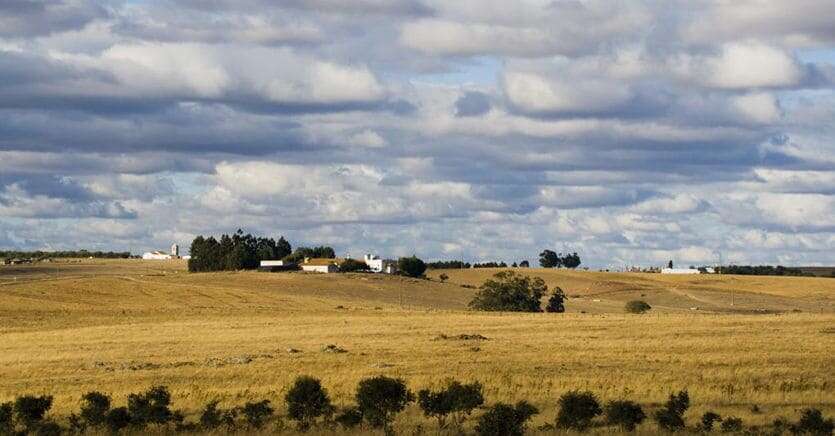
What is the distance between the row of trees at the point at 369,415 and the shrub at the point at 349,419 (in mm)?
24

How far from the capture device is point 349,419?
34375 millimetres

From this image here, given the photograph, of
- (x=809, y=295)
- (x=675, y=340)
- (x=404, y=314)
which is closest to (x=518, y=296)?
(x=404, y=314)

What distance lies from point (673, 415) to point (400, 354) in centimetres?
2830

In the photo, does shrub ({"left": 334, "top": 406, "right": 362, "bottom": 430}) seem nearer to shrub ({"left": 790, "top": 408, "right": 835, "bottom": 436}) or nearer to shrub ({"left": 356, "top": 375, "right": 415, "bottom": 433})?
shrub ({"left": 356, "top": 375, "right": 415, "bottom": 433})

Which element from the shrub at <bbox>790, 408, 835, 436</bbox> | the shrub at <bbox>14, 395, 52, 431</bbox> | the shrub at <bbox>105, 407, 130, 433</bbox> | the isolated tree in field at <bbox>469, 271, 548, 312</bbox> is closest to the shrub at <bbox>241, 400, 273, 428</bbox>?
the shrub at <bbox>105, 407, 130, 433</bbox>

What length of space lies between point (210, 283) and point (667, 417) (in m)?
139

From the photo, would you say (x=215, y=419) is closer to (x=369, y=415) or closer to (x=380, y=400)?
(x=369, y=415)

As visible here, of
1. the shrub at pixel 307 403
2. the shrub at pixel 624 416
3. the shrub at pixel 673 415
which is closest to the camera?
the shrub at pixel 624 416

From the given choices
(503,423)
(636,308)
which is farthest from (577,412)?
(636,308)

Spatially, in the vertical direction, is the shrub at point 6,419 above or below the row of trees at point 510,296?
below

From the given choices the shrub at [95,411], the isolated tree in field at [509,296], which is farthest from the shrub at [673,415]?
the isolated tree in field at [509,296]

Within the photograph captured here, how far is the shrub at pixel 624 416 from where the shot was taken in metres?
33.7

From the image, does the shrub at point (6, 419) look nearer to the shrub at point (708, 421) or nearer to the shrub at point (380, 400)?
the shrub at point (380, 400)

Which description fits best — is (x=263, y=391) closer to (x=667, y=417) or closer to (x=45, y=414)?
(x=45, y=414)
